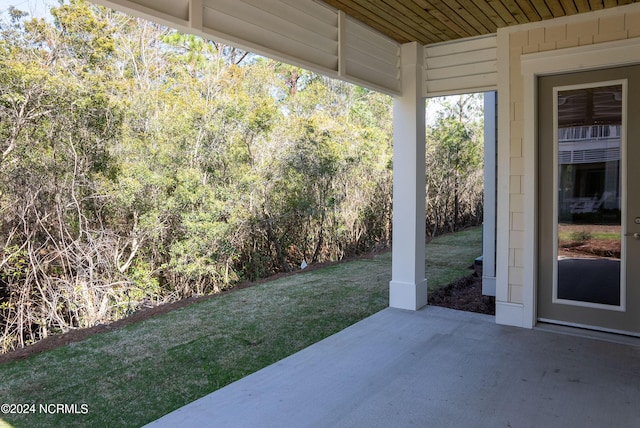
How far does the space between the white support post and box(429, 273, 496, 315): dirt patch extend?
7.4 inches

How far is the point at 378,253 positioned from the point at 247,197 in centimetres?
333

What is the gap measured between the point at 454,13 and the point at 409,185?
66.7 inches

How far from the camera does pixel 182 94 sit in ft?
19.1

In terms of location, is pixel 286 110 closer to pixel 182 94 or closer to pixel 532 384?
pixel 182 94

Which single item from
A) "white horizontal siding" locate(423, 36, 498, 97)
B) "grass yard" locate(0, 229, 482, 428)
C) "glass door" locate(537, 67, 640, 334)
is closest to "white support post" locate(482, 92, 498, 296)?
"grass yard" locate(0, 229, 482, 428)

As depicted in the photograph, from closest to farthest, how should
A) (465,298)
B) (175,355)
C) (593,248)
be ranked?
(175,355) < (593,248) < (465,298)

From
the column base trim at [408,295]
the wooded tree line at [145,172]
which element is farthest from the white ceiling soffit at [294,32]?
the wooded tree line at [145,172]

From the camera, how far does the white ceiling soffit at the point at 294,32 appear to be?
249 cm

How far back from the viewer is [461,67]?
14.8ft

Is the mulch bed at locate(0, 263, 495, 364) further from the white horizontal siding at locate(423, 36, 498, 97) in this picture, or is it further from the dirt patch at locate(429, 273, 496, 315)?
the white horizontal siding at locate(423, 36, 498, 97)

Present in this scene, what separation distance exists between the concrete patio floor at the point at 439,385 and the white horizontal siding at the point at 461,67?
2.36 metres

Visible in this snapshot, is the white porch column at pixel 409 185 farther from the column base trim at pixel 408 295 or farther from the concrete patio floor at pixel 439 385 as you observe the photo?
the concrete patio floor at pixel 439 385

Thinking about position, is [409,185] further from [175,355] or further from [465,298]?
[175,355]

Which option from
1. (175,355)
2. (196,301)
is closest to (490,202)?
(196,301)
